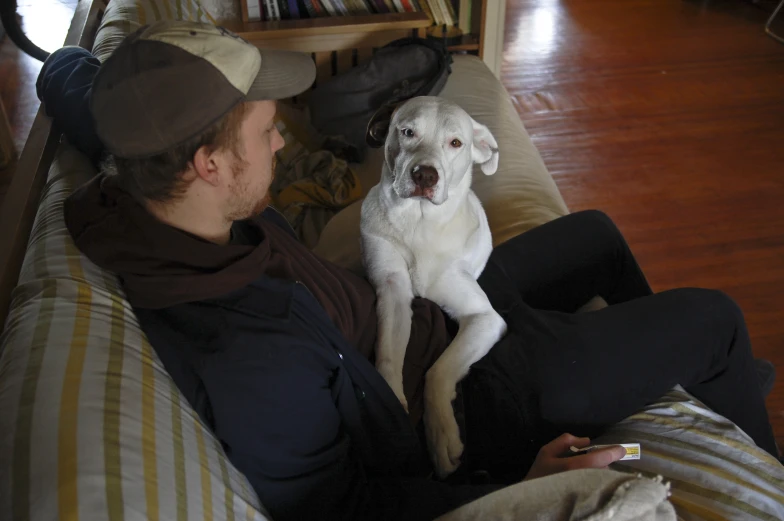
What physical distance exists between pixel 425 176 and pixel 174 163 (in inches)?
26.2

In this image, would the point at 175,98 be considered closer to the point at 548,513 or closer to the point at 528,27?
the point at 548,513

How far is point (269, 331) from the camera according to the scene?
0.98 meters

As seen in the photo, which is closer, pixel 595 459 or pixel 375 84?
pixel 595 459

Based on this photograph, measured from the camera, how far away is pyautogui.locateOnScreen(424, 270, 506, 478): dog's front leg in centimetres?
129

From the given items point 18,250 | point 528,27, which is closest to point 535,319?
point 18,250

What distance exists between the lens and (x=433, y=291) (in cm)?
155

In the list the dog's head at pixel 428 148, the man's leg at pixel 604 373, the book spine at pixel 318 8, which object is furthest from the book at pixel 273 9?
the man's leg at pixel 604 373

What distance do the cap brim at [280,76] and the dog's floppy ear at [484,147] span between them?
0.63 metres

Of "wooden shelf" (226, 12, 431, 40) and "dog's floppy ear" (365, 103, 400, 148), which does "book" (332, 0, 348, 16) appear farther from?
"dog's floppy ear" (365, 103, 400, 148)

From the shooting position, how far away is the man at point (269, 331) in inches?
37.3

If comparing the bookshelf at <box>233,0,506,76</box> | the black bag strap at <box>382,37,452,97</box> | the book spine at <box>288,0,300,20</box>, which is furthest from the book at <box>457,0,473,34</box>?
the book spine at <box>288,0,300,20</box>

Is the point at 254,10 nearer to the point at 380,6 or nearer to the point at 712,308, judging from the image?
the point at 380,6

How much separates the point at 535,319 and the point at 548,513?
2.38 feet

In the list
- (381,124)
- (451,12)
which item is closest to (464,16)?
(451,12)
